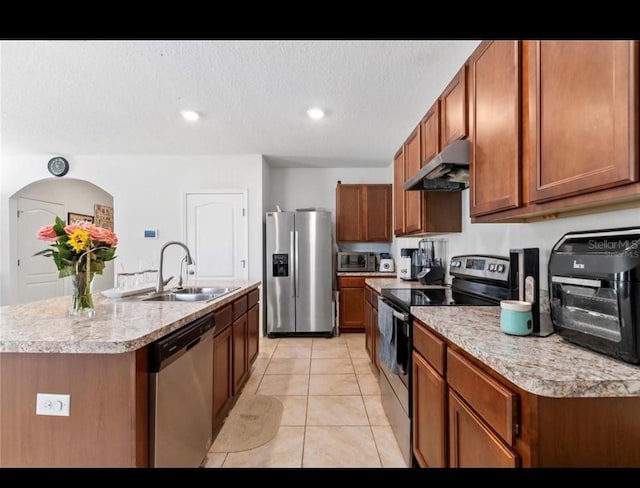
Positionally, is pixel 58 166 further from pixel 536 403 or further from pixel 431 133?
pixel 536 403

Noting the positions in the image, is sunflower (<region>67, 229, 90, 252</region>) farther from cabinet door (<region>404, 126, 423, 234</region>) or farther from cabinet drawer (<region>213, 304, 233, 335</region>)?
cabinet door (<region>404, 126, 423, 234</region>)

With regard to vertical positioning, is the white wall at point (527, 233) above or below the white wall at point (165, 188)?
below

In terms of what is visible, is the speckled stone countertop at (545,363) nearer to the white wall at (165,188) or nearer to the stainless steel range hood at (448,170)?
the stainless steel range hood at (448,170)

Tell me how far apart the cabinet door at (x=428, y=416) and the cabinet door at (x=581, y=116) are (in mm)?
893

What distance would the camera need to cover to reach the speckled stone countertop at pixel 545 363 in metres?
0.74

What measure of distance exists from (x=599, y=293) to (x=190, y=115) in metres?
3.15

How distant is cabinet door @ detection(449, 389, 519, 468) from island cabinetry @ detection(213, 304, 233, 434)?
4.40ft

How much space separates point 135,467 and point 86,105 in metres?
2.92

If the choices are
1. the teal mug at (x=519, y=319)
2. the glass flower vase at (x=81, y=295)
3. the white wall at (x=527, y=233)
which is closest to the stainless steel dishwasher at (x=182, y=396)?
the glass flower vase at (x=81, y=295)

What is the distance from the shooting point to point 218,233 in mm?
4168

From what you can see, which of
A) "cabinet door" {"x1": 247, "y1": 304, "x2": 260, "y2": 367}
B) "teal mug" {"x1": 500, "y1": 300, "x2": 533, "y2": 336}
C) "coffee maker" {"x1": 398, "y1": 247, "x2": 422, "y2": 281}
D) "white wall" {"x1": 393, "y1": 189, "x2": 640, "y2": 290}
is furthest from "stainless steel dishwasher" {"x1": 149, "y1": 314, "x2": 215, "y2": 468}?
"coffee maker" {"x1": 398, "y1": 247, "x2": 422, "y2": 281}

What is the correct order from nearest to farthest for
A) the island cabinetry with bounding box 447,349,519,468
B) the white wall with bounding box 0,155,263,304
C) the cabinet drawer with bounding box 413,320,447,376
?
the island cabinetry with bounding box 447,349,519,468
the cabinet drawer with bounding box 413,320,447,376
the white wall with bounding box 0,155,263,304

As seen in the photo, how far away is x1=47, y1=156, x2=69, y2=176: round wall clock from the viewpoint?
4.03 meters

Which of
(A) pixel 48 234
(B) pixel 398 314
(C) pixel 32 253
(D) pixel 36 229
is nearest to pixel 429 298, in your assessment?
(B) pixel 398 314
